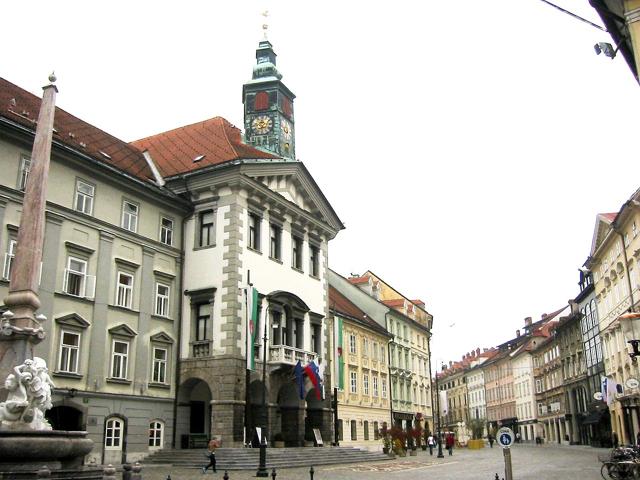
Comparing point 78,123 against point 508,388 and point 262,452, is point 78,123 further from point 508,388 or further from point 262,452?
point 508,388

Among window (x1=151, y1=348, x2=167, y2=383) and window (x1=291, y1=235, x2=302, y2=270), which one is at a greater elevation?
window (x1=291, y1=235, x2=302, y2=270)

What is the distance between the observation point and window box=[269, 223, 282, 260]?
36.3 metres

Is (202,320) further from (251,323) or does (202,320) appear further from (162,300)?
(251,323)

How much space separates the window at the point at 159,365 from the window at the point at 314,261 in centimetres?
1203

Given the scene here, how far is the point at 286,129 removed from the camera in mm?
42188

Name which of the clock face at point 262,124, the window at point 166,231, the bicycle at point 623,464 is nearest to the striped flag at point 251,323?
the window at point 166,231

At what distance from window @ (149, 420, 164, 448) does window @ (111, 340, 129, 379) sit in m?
2.80

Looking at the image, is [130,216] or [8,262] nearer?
[8,262]

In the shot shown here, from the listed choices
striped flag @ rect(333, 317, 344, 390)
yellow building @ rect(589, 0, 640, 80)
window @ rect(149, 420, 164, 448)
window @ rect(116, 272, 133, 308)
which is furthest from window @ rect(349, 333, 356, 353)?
yellow building @ rect(589, 0, 640, 80)

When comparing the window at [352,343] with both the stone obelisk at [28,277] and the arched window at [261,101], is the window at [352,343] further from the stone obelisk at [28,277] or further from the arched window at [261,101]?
the stone obelisk at [28,277]

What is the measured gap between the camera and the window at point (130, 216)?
30234mm

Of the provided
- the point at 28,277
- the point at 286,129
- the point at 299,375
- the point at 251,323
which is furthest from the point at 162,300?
the point at 28,277

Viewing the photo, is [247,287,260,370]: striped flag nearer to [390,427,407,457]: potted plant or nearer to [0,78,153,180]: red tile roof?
[0,78,153,180]: red tile roof

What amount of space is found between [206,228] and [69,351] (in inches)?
392
